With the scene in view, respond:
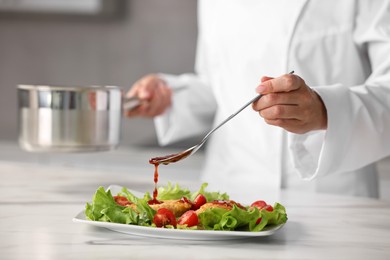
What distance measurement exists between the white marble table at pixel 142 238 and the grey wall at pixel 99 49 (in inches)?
58.1

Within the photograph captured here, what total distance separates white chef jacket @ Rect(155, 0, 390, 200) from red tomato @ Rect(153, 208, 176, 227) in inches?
17.8

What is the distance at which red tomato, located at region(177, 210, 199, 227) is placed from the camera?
1.02 m

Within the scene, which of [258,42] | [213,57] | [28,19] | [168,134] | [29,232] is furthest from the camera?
[28,19]

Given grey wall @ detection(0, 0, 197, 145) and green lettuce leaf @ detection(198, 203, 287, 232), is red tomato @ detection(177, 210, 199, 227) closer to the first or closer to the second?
green lettuce leaf @ detection(198, 203, 287, 232)

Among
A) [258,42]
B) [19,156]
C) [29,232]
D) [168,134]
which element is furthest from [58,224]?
[19,156]

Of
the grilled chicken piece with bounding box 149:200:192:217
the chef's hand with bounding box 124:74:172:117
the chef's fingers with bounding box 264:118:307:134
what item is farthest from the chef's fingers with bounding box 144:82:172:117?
the grilled chicken piece with bounding box 149:200:192:217

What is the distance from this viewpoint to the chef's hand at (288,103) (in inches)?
47.3

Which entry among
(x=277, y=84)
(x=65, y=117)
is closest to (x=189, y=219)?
(x=277, y=84)

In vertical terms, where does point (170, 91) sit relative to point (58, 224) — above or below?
above

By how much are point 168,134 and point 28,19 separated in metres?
1.46

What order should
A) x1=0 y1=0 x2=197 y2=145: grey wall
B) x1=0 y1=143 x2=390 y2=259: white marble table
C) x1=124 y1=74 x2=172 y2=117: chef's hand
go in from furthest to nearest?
x1=0 y1=0 x2=197 y2=145: grey wall < x1=124 y1=74 x2=172 y2=117: chef's hand < x1=0 y1=143 x2=390 y2=259: white marble table

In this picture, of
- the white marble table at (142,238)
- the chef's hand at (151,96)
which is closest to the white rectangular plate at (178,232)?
the white marble table at (142,238)

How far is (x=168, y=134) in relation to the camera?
83.0 inches

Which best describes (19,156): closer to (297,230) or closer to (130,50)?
(130,50)
